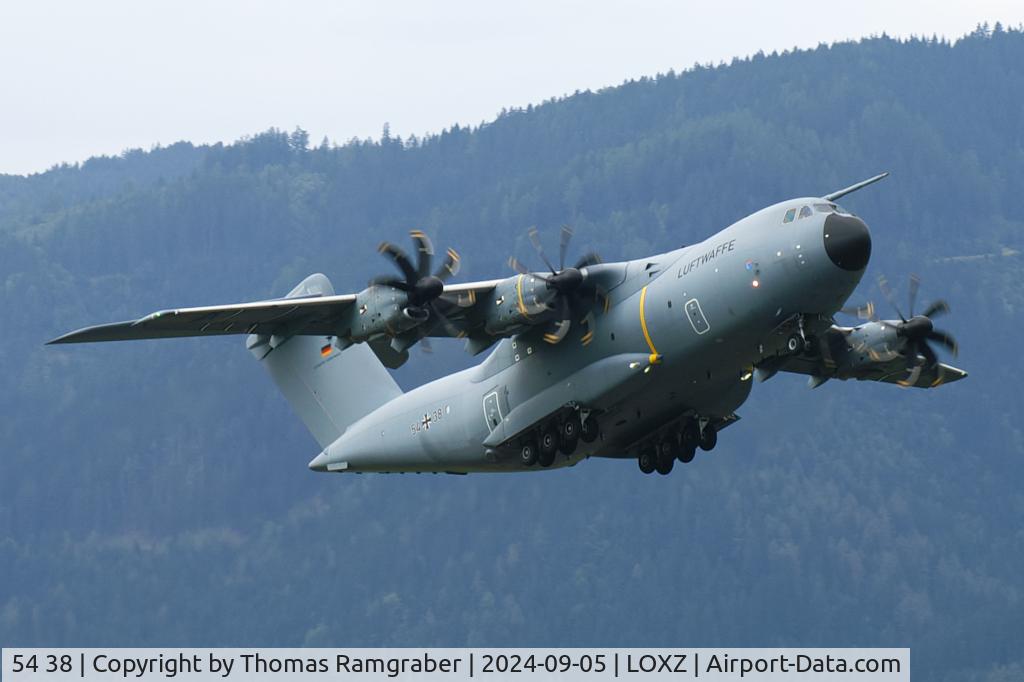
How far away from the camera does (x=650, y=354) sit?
29.5 metres

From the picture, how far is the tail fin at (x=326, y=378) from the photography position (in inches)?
1438

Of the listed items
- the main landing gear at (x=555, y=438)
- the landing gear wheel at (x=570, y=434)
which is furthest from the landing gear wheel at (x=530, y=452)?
the landing gear wheel at (x=570, y=434)

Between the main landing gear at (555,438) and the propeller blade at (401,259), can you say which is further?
the main landing gear at (555,438)

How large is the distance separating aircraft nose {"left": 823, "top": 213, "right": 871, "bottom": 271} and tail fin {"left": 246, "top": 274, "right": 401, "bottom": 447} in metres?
11.5

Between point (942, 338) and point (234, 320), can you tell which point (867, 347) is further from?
point (234, 320)

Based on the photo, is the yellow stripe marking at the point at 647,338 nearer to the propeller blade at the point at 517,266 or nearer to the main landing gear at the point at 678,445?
the propeller blade at the point at 517,266

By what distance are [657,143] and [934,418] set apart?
61997mm

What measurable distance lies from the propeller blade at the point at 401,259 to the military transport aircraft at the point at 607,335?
0.03m

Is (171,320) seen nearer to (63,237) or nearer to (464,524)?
(464,524)

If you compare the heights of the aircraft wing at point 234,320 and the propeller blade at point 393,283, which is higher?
the propeller blade at point 393,283

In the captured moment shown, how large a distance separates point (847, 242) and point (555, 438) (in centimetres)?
665

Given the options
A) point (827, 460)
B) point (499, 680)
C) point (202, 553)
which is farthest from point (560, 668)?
point (827, 460)

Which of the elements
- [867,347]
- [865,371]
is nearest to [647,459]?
[865,371]

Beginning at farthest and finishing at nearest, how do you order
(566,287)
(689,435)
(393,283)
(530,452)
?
(689,435), (530,452), (566,287), (393,283)
